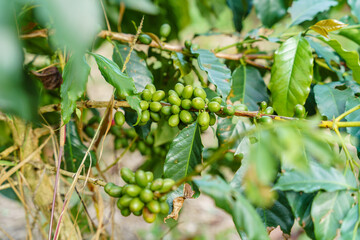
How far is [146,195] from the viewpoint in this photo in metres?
0.52

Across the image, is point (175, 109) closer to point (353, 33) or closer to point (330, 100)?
point (330, 100)

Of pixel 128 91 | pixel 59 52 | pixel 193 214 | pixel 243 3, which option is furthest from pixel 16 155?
pixel 193 214

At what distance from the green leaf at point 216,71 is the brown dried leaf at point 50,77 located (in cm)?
44

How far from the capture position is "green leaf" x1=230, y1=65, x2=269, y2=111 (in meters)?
0.97

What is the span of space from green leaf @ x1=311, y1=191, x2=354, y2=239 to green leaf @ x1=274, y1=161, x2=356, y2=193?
2 centimetres

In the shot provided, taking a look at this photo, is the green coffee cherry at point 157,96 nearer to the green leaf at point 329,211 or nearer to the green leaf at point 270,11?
the green leaf at point 329,211

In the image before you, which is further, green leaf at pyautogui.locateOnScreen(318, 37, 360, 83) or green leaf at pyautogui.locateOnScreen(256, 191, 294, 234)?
green leaf at pyautogui.locateOnScreen(318, 37, 360, 83)

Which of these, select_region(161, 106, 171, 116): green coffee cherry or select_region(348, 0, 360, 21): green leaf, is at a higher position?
select_region(348, 0, 360, 21): green leaf

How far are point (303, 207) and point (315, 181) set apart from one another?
8 centimetres

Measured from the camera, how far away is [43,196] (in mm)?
926

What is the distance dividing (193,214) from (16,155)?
5.45ft

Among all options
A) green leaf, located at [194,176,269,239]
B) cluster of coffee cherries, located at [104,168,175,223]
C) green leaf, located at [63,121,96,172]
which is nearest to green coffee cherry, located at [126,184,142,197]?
cluster of coffee cherries, located at [104,168,175,223]

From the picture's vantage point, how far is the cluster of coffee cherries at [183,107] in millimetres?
686

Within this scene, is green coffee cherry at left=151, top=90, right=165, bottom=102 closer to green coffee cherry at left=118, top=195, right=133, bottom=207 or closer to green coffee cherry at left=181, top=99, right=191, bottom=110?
green coffee cherry at left=181, top=99, right=191, bottom=110
